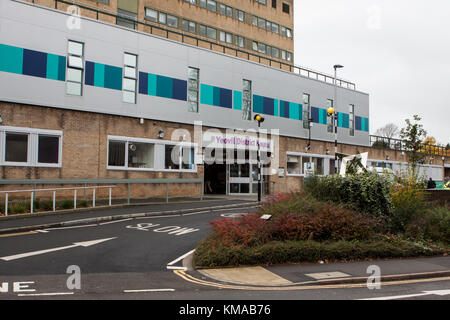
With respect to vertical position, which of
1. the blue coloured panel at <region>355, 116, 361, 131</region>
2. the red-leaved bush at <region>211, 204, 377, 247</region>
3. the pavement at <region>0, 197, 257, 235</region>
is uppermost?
the blue coloured panel at <region>355, 116, 361, 131</region>

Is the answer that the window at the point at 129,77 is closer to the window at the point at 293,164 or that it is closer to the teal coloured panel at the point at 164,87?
the teal coloured panel at the point at 164,87

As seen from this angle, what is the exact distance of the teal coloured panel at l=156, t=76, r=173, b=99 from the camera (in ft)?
78.5

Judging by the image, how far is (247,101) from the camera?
28938mm

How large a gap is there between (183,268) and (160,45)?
709 inches

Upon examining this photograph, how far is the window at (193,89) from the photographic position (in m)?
25.5

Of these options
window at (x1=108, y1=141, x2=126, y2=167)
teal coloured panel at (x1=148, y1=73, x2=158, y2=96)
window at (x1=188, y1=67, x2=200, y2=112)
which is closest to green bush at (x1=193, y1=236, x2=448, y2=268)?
window at (x1=108, y1=141, x2=126, y2=167)

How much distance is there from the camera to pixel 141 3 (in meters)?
35.8

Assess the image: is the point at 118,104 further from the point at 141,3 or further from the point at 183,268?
the point at 141,3

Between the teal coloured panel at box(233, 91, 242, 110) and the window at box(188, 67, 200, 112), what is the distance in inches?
127

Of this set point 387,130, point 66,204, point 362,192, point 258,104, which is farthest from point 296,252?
point 387,130

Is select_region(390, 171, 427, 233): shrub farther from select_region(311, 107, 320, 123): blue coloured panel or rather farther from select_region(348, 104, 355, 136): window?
select_region(348, 104, 355, 136): window

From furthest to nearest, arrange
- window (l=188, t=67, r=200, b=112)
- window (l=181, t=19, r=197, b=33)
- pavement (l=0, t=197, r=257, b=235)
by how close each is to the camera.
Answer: window (l=181, t=19, r=197, b=33)
window (l=188, t=67, r=200, b=112)
pavement (l=0, t=197, r=257, b=235)

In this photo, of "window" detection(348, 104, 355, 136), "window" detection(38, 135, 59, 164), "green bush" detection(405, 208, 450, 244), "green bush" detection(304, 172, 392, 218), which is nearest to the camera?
"green bush" detection(405, 208, 450, 244)

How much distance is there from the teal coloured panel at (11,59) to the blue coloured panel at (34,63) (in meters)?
0.22
